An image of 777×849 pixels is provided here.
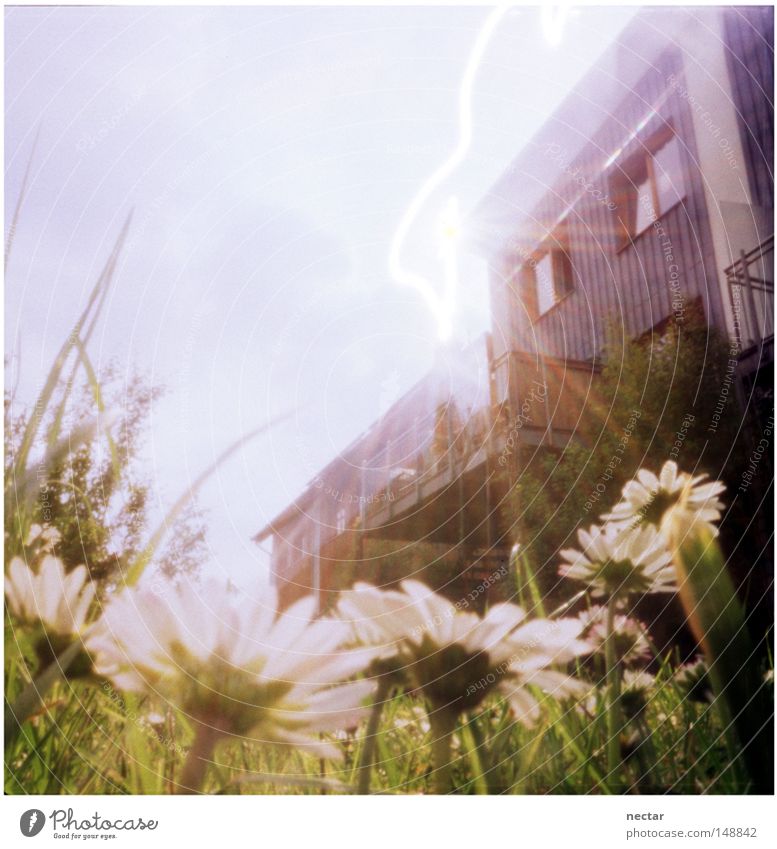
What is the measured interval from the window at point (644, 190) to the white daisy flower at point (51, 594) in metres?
0.64

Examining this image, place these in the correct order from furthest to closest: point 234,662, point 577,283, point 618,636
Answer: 1. point 577,283
2. point 618,636
3. point 234,662

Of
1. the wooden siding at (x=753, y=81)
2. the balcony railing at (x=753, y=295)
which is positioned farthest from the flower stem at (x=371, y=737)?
the wooden siding at (x=753, y=81)

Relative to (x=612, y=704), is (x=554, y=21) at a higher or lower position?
higher

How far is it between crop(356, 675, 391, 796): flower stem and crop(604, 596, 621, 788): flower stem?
199 mm

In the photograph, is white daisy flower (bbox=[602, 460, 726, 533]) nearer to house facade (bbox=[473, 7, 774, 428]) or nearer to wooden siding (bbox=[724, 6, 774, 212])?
house facade (bbox=[473, 7, 774, 428])

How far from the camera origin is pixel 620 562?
0.60m

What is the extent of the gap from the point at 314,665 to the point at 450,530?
195 mm

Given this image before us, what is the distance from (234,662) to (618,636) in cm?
34

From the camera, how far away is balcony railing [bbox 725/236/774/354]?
0.67 meters

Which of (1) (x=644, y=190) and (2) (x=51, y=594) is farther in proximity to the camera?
(1) (x=644, y=190)
